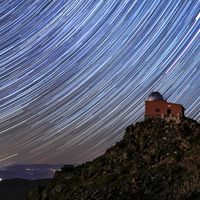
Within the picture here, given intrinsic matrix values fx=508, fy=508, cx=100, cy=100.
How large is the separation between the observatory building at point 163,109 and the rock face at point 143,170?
3.17 m

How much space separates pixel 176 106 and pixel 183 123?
21.2 ft

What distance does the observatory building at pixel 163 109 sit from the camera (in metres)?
Answer: 121

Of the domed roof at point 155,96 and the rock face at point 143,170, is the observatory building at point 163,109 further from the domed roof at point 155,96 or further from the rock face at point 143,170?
the rock face at point 143,170

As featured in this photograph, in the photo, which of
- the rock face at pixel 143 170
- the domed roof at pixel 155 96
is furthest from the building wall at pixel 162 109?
the rock face at pixel 143 170

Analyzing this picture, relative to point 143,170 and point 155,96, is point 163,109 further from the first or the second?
point 143,170

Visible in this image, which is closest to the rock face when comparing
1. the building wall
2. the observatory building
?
the observatory building

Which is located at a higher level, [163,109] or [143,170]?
[163,109]

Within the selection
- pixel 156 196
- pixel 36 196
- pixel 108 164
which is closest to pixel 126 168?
pixel 108 164

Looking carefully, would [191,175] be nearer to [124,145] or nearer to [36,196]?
[124,145]

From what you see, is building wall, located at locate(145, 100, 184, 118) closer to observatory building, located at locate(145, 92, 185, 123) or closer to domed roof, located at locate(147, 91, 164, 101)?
observatory building, located at locate(145, 92, 185, 123)

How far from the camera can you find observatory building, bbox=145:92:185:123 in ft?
398

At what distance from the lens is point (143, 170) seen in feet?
349

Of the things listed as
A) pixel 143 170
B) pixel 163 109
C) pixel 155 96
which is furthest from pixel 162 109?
pixel 143 170

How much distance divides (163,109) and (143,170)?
882 inches
